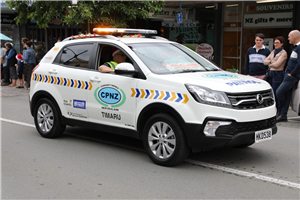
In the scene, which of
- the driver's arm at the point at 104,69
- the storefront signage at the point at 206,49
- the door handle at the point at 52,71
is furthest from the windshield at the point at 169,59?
the storefront signage at the point at 206,49

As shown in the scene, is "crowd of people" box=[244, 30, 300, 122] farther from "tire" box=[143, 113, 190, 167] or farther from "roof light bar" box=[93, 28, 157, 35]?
"tire" box=[143, 113, 190, 167]

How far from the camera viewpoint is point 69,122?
6812 millimetres

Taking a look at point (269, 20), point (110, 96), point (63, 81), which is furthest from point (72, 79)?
point (269, 20)

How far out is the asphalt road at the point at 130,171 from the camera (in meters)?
4.47

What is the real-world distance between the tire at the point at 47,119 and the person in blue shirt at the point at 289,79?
16.4 ft

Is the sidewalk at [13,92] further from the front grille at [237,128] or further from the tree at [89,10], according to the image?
the front grille at [237,128]

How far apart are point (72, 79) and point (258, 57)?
484 cm

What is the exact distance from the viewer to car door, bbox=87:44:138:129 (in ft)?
18.9

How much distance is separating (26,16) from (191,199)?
38.7 ft

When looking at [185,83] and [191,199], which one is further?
[185,83]

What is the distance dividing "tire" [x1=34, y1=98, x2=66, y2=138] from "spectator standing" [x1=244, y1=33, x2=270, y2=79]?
16.0 ft

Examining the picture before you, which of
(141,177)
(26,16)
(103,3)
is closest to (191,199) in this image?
(141,177)

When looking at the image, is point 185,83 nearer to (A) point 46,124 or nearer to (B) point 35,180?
(B) point 35,180

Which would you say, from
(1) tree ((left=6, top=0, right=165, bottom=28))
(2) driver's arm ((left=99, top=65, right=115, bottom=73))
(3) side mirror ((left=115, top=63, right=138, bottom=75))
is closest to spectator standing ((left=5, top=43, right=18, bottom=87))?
(1) tree ((left=6, top=0, right=165, bottom=28))
